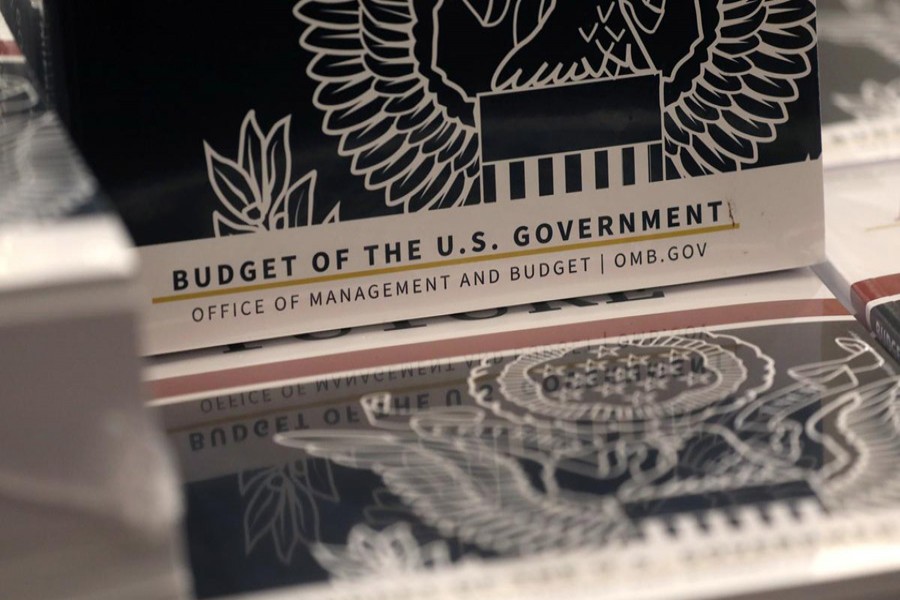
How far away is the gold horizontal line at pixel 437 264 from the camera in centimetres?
60

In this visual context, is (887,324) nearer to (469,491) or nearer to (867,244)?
(867,244)

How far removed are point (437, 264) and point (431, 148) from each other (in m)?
0.06

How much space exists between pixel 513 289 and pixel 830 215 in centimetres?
21

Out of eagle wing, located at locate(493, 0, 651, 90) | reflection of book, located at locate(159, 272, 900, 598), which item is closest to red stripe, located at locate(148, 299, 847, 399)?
reflection of book, located at locate(159, 272, 900, 598)

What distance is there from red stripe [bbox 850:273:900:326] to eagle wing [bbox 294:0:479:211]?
196mm

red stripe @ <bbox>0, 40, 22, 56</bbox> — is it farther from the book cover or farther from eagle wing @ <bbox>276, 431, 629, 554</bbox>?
eagle wing @ <bbox>276, 431, 629, 554</bbox>

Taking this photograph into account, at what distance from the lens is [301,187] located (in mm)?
600

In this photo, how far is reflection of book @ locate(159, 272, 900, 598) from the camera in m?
0.45

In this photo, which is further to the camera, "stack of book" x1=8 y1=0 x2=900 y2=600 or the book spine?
the book spine

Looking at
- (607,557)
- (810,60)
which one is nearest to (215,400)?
(607,557)

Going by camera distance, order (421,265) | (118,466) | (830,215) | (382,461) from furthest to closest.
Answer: (830,215), (421,265), (382,461), (118,466)

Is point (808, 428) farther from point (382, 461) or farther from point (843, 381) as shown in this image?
point (382, 461)

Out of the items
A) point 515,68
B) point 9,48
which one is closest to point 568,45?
point 515,68

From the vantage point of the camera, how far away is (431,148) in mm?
611
